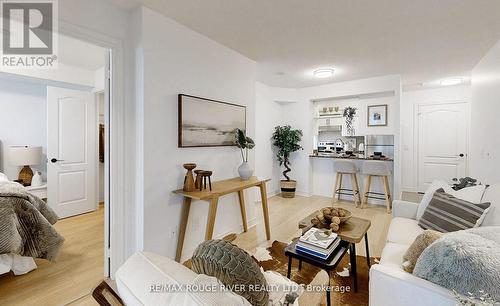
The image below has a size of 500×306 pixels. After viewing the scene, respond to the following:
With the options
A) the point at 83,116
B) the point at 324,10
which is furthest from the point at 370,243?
the point at 83,116

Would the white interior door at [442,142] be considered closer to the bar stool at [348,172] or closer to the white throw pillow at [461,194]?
the bar stool at [348,172]

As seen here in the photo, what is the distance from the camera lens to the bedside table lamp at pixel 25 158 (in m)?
3.53

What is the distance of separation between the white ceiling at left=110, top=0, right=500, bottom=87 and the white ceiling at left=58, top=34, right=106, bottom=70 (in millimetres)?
1316

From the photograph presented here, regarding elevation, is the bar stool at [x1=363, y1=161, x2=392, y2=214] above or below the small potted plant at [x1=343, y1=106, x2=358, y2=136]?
below

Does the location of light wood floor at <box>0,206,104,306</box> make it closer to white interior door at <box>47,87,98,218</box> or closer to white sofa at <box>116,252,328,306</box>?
white interior door at <box>47,87,98,218</box>

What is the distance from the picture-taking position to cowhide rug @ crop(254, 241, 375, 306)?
6.15ft

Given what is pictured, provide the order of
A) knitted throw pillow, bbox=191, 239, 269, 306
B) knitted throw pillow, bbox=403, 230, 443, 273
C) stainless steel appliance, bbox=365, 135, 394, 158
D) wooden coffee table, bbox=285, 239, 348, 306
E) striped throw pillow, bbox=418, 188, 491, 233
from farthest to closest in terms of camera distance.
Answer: stainless steel appliance, bbox=365, 135, 394, 158 → striped throw pillow, bbox=418, 188, 491, 233 → wooden coffee table, bbox=285, 239, 348, 306 → knitted throw pillow, bbox=403, 230, 443, 273 → knitted throw pillow, bbox=191, 239, 269, 306

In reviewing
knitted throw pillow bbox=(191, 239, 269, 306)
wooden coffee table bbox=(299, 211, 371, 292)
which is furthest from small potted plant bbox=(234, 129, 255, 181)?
knitted throw pillow bbox=(191, 239, 269, 306)

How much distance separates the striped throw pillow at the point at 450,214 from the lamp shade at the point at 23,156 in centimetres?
522

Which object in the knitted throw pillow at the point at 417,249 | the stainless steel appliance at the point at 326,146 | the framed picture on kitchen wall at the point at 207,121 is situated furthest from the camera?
the stainless steel appliance at the point at 326,146

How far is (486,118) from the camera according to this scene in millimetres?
3289

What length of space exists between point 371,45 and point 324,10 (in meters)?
1.16

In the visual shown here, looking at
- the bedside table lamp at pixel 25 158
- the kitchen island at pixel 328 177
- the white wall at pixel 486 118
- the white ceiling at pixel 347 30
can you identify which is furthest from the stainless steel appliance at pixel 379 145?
the bedside table lamp at pixel 25 158

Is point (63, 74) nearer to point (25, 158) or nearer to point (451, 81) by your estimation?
point (25, 158)
